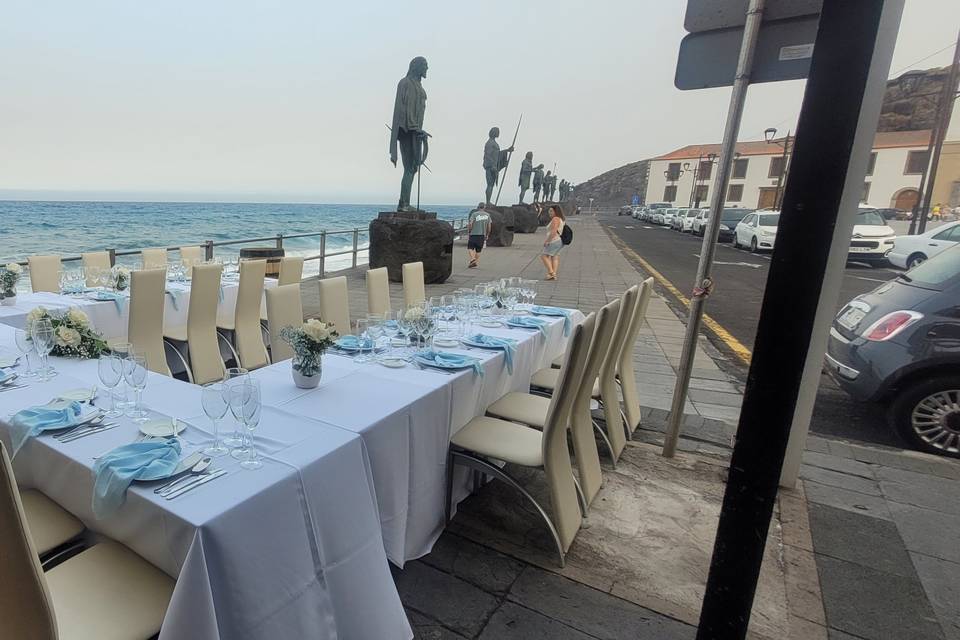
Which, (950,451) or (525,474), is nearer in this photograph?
(525,474)

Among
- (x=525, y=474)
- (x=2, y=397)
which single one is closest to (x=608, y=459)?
(x=525, y=474)

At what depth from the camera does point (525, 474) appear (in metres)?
2.71

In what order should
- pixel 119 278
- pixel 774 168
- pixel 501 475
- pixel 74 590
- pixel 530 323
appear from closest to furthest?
1. pixel 74 590
2. pixel 501 475
3. pixel 530 323
4. pixel 119 278
5. pixel 774 168

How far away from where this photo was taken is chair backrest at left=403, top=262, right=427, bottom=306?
4.28m

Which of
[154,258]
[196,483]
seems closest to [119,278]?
[154,258]

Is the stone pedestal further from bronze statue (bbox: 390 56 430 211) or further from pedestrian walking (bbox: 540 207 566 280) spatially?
pedestrian walking (bbox: 540 207 566 280)

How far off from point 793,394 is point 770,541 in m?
1.76

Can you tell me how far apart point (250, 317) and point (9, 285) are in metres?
1.56

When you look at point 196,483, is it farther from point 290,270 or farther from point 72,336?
point 290,270

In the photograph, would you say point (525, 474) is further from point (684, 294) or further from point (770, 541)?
point (684, 294)

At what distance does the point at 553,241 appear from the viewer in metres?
9.24

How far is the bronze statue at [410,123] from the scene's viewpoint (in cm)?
777

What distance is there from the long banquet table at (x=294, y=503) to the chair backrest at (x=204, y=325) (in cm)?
158

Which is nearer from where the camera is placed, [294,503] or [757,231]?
[294,503]
